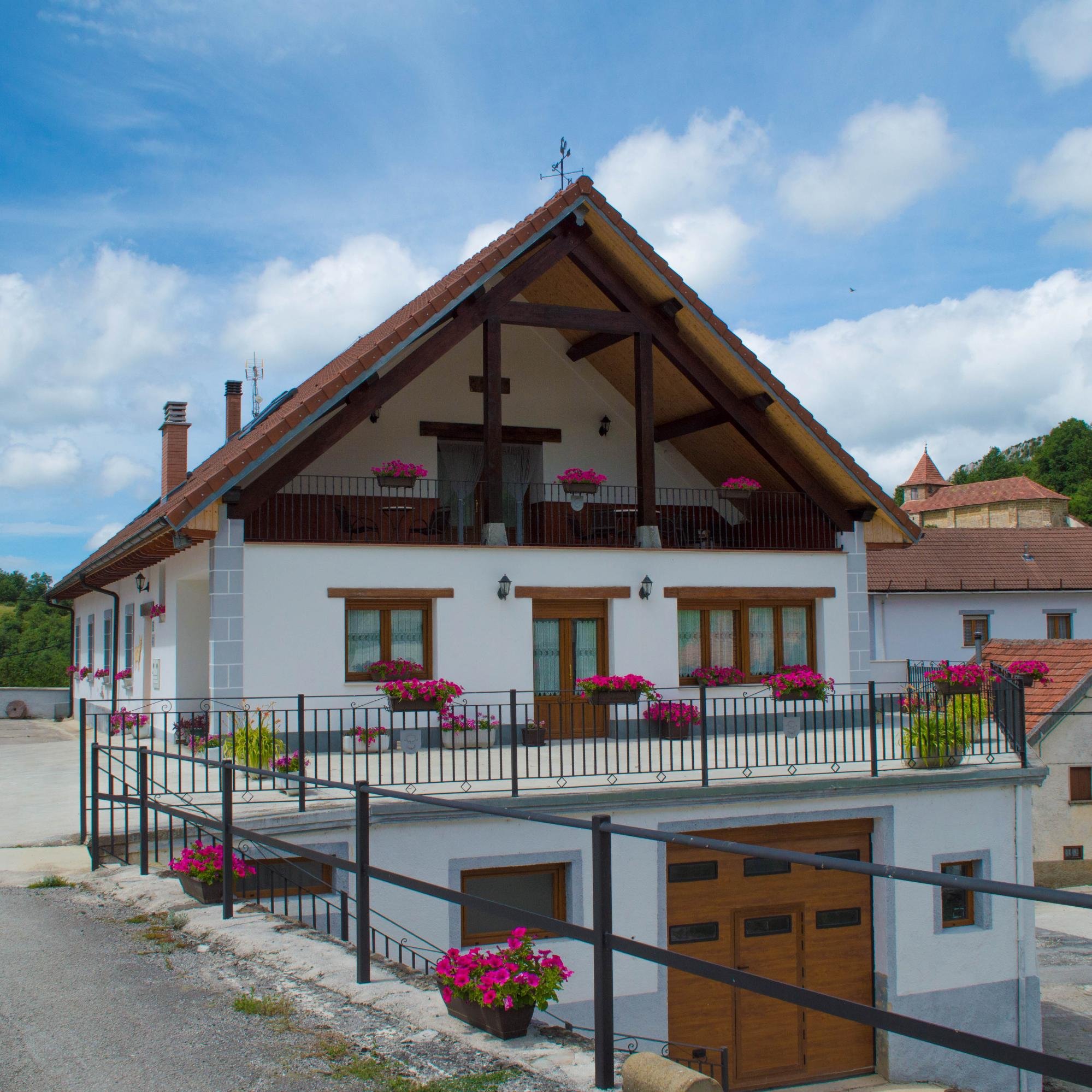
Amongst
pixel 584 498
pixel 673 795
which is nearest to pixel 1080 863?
pixel 584 498

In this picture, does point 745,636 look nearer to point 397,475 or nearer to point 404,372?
point 397,475

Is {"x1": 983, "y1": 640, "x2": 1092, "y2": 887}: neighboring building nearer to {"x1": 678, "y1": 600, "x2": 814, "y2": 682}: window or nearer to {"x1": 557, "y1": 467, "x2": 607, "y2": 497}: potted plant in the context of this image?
{"x1": 678, "y1": 600, "x2": 814, "y2": 682}: window

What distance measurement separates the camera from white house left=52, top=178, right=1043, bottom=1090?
10.9 metres

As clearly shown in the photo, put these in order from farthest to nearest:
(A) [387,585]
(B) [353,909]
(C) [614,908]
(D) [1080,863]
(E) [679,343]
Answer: (D) [1080,863] < (E) [679,343] < (A) [387,585] < (C) [614,908] < (B) [353,909]

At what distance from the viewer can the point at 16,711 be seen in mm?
30062

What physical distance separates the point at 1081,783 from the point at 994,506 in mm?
50750

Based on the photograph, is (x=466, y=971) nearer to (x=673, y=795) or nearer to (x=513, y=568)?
(x=673, y=795)

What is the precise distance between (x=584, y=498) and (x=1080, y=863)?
13984 millimetres

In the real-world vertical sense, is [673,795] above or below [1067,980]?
above

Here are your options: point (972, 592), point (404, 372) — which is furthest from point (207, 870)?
point (972, 592)

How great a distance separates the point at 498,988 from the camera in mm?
4582

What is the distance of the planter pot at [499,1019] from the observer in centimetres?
459

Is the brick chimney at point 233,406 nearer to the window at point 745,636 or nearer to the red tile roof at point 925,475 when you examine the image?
the window at point 745,636

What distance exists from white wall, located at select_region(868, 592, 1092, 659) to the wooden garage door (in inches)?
784
